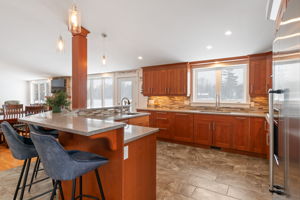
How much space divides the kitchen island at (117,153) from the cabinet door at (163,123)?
2577 millimetres

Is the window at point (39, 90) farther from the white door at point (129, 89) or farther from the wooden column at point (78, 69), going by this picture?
the wooden column at point (78, 69)

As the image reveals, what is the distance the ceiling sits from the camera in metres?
2.51

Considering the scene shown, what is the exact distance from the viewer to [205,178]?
243 centimetres

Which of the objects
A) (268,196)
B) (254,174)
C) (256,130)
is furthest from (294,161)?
(256,130)

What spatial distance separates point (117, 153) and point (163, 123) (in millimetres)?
3108

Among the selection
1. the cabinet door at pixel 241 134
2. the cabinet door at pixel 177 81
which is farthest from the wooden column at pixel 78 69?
the cabinet door at pixel 241 134

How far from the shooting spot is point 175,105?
479 centimetres

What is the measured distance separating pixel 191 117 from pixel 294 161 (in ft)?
11.0

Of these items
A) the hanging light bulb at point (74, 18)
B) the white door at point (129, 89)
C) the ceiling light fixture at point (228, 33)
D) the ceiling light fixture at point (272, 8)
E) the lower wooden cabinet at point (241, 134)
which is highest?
the ceiling light fixture at point (228, 33)

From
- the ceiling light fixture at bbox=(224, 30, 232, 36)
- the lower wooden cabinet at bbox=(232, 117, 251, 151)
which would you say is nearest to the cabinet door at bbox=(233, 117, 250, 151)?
the lower wooden cabinet at bbox=(232, 117, 251, 151)

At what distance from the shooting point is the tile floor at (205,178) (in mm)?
2033

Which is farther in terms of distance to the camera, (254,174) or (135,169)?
(254,174)

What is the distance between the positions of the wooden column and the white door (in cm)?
254

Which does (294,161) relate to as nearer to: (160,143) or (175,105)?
(160,143)
